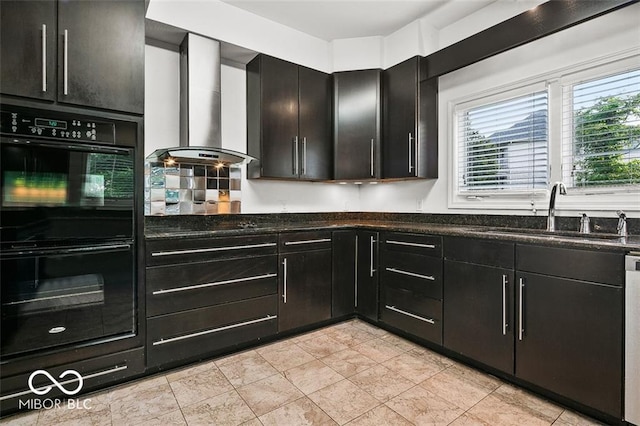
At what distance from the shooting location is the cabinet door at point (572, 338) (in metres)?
1.60

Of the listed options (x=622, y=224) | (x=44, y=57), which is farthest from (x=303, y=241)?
(x=622, y=224)

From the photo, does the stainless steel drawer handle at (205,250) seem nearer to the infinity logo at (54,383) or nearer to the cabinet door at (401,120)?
the infinity logo at (54,383)

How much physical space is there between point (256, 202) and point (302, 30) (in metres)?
1.73

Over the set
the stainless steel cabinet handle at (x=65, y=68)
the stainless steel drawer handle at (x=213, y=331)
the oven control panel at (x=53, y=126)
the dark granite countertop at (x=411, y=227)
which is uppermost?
the stainless steel cabinet handle at (x=65, y=68)

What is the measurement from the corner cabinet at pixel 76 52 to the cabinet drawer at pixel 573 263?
249cm

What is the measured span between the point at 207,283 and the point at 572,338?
220 cm

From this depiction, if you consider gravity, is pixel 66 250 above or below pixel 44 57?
below

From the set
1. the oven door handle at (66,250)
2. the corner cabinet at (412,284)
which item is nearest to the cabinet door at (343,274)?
the corner cabinet at (412,284)

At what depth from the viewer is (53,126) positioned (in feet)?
5.81

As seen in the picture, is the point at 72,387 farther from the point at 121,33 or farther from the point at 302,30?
the point at 302,30

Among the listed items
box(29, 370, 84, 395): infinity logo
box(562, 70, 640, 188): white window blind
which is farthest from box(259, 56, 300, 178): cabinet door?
box(562, 70, 640, 188): white window blind

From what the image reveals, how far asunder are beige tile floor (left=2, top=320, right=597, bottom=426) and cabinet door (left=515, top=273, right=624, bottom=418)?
0.15m

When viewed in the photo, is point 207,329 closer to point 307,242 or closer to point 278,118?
point 307,242

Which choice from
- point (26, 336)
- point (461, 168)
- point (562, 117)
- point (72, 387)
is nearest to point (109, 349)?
point (72, 387)
